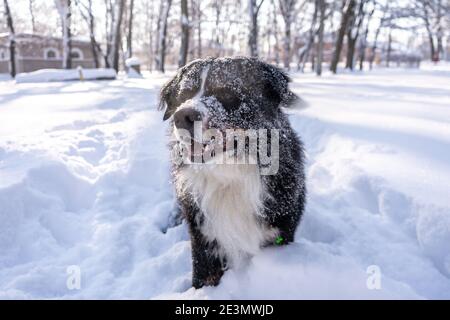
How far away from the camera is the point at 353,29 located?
24.9 m

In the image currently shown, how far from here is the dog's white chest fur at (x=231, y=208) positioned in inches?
97.8

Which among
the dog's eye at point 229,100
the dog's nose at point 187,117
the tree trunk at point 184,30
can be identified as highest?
the tree trunk at point 184,30

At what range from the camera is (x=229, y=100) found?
247 cm

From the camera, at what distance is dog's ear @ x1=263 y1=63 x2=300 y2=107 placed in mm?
2646

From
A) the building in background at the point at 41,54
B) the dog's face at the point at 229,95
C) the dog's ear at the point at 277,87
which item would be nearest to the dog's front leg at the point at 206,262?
the dog's face at the point at 229,95

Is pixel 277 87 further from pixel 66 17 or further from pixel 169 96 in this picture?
pixel 66 17

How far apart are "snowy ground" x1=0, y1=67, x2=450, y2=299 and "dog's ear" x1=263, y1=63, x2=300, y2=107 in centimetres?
112

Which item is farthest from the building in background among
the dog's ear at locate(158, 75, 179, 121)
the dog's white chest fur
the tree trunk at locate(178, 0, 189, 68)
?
the dog's white chest fur

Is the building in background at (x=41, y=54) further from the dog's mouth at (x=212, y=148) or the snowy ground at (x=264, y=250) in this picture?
the dog's mouth at (x=212, y=148)

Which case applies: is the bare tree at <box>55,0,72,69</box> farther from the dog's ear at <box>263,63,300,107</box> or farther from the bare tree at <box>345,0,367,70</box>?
the dog's ear at <box>263,63,300,107</box>

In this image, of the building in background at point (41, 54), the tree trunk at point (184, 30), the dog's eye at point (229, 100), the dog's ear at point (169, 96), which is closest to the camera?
→ the dog's eye at point (229, 100)

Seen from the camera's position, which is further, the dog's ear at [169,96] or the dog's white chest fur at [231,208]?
the dog's ear at [169,96]

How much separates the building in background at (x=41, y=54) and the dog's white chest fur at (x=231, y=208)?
3599 cm
